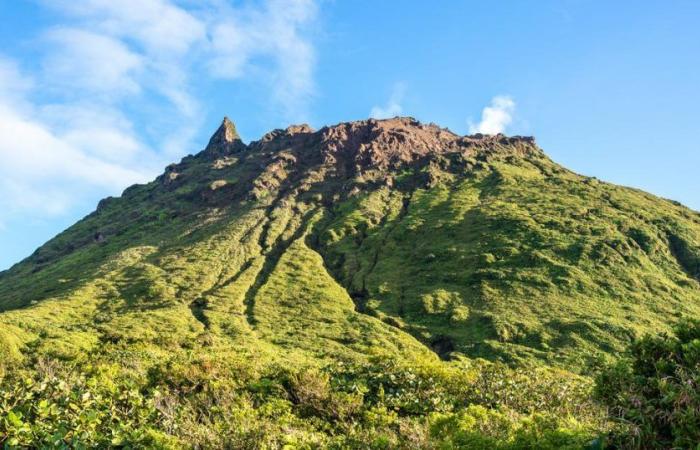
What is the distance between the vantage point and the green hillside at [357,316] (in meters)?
20.3

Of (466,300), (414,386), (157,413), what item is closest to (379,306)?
(466,300)

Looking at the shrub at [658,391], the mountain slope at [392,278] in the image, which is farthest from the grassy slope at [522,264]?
the shrub at [658,391]

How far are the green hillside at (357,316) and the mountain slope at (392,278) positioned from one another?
2.01 ft

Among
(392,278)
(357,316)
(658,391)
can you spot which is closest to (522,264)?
(392,278)

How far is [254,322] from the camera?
112 metres

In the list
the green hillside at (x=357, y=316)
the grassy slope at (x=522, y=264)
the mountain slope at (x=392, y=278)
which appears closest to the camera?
the green hillside at (x=357, y=316)

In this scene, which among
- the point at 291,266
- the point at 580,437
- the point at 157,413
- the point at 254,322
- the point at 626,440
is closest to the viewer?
the point at 626,440

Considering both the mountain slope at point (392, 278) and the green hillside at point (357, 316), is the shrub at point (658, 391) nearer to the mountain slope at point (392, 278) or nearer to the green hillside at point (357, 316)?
the green hillside at point (357, 316)

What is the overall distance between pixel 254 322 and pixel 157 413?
309ft

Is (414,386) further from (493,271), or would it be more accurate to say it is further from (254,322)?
(493,271)

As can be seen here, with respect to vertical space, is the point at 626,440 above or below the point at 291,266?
below

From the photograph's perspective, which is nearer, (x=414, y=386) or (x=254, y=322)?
(x=414, y=386)

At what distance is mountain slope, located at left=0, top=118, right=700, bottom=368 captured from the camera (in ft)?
317

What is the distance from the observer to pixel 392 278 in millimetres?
137625
